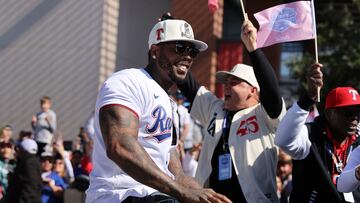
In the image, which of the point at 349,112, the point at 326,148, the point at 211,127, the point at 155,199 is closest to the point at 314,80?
the point at 349,112

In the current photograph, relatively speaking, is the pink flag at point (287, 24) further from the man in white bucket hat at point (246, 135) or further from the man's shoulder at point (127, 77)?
the man's shoulder at point (127, 77)

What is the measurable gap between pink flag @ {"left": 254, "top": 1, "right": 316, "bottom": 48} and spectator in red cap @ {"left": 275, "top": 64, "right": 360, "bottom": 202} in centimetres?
59

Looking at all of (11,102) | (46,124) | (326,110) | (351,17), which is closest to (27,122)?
(11,102)

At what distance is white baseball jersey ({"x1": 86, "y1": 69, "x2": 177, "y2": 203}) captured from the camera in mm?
4410

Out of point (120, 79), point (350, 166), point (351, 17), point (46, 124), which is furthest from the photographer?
point (351, 17)

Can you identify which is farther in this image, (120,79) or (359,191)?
(359,191)

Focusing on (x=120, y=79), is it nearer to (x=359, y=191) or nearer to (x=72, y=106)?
(x=359, y=191)

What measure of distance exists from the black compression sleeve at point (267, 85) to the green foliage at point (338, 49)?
12778 millimetres

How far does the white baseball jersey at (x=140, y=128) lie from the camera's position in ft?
14.5

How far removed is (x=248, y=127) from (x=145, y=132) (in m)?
1.95

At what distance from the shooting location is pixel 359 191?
6121 millimetres

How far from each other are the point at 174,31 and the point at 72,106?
1178 cm

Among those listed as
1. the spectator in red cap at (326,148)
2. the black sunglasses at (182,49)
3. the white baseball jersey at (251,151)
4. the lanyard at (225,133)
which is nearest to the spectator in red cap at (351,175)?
the spectator in red cap at (326,148)

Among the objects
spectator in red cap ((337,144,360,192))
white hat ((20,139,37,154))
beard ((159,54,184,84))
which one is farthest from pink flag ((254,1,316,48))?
white hat ((20,139,37,154))
